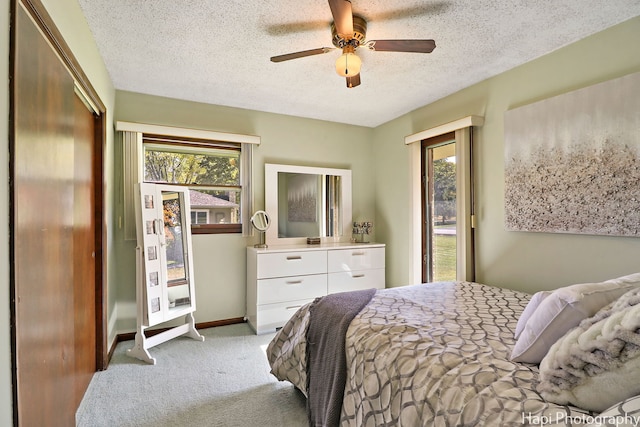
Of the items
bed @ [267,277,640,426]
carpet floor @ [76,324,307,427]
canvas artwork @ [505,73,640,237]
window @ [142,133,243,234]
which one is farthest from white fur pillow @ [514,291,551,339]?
window @ [142,133,243,234]

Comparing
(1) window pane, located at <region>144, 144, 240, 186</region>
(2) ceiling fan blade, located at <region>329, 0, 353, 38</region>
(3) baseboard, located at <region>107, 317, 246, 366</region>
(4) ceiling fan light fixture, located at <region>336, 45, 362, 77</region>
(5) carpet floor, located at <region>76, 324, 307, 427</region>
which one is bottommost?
(5) carpet floor, located at <region>76, 324, 307, 427</region>

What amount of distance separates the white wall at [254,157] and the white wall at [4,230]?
2284mm

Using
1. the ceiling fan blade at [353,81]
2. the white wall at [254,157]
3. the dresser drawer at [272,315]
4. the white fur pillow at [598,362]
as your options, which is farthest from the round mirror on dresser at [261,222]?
the white fur pillow at [598,362]

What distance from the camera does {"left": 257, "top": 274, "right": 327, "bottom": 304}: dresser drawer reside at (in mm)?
3260

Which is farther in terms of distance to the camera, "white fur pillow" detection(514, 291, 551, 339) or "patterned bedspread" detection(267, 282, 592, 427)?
"white fur pillow" detection(514, 291, 551, 339)

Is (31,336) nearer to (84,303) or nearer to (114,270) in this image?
(84,303)

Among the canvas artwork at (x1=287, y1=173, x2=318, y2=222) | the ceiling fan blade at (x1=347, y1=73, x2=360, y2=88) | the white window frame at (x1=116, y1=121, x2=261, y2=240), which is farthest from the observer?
the canvas artwork at (x1=287, y1=173, x2=318, y2=222)

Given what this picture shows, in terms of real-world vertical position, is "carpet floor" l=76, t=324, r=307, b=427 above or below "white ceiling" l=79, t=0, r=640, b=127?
below

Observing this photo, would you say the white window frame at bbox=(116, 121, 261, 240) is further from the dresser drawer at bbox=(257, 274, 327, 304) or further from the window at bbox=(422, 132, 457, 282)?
the window at bbox=(422, 132, 457, 282)

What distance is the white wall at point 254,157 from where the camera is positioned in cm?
313

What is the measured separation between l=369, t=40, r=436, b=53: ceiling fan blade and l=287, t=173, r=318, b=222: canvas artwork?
2.12 metres

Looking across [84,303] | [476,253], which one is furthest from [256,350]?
[476,253]

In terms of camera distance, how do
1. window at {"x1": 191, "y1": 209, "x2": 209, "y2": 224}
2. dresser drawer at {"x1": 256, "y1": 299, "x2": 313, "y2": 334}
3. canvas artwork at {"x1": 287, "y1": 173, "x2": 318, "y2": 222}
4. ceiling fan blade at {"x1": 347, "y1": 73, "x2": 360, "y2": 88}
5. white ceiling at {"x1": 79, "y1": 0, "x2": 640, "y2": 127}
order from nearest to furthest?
white ceiling at {"x1": 79, "y1": 0, "x2": 640, "y2": 127} → ceiling fan blade at {"x1": 347, "y1": 73, "x2": 360, "y2": 88} → dresser drawer at {"x1": 256, "y1": 299, "x2": 313, "y2": 334} → window at {"x1": 191, "y1": 209, "x2": 209, "y2": 224} → canvas artwork at {"x1": 287, "y1": 173, "x2": 318, "y2": 222}

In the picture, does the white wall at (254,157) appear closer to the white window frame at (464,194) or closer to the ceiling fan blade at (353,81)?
the white window frame at (464,194)
